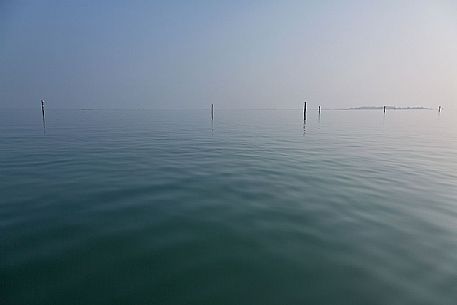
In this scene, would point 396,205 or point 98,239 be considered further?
point 396,205

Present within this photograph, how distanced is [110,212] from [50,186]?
3.68m

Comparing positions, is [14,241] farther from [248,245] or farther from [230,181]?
[230,181]

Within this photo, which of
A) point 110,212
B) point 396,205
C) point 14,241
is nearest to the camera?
point 14,241

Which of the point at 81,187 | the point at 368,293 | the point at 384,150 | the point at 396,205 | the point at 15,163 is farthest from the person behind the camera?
the point at 384,150

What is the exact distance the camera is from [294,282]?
15.2ft

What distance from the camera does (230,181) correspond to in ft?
33.9

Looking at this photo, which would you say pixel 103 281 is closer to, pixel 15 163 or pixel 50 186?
pixel 50 186

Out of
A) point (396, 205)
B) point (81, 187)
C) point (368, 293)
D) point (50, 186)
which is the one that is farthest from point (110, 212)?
point (396, 205)

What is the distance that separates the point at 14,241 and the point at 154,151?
1152cm

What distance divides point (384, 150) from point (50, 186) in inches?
733

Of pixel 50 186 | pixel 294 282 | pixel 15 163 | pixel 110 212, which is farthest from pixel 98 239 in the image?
pixel 15 163

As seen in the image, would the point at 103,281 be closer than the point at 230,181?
Yes

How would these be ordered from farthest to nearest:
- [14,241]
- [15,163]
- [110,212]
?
[15,163] < [110,212] < [14,241]

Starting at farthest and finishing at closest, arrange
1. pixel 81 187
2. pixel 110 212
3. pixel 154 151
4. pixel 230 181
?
pixel 154 151, pixel 230 181, pixel 81 187, pixel 110 212
